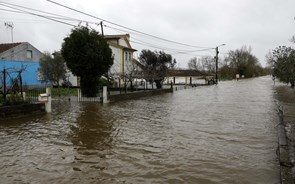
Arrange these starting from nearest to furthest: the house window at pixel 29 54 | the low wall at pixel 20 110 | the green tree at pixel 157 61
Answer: the low wall at pixel 20 110 → the house window at pixel 29 54 → the green tree at pixel 157 61

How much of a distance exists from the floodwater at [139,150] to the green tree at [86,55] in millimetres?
8678

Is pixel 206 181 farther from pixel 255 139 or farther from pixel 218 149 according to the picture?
pixel 255 139

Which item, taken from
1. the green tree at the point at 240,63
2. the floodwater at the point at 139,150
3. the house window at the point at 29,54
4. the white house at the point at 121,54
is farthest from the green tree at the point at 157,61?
the green tree at the point at 240,63

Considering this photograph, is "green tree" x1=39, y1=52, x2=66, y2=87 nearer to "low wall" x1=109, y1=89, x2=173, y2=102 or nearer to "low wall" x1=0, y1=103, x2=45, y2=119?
"low wall" x1=109, y1=89, x2=173, y2=102

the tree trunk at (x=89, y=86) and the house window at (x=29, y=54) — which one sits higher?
the house window at (x=29, y=54)

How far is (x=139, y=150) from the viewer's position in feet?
26.9

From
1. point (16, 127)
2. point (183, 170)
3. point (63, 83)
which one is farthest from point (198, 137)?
point (63, 83)

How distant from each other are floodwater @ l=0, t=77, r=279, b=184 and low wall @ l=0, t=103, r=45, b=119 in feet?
1.94

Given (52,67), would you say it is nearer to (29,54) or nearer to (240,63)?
(29,54)

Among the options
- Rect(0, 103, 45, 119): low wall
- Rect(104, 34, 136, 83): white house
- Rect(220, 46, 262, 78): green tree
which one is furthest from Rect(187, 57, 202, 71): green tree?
Rect(0, 103, 45, 119): low wall

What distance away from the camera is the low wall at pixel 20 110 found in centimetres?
1334

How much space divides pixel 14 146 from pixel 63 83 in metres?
23.8

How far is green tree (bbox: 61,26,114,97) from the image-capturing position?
2138 centimetres

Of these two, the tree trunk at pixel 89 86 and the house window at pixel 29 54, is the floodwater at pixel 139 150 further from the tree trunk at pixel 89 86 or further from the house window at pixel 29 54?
the house window at pixel 29 54
